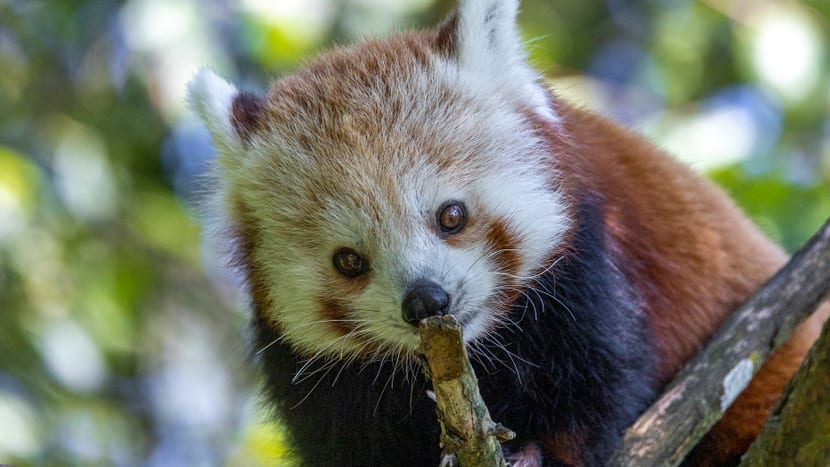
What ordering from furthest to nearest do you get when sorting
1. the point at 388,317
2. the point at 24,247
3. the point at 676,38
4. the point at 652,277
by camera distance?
the point at 676,38 < the point at 24,247 < the point at 652,277 < the point at 388,317

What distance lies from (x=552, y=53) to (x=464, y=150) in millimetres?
4268

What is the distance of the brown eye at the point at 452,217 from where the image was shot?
3.56 metres

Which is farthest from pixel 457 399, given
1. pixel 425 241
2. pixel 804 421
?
pixel 804 421

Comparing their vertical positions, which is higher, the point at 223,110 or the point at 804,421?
the point at 223,110

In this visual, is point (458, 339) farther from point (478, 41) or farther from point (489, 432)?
point (478, 41)

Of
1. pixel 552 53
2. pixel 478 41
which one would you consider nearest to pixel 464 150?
pixel 478 41

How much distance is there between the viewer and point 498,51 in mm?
4004

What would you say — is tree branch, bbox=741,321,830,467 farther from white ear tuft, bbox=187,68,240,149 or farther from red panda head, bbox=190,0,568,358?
white ear tuft, bbox=187,68,240,149

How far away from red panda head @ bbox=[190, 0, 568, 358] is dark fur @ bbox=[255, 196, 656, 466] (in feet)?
0.51

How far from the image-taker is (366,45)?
415 centimetres

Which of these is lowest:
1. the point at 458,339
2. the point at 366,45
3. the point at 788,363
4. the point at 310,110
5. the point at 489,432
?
the point at 788,363

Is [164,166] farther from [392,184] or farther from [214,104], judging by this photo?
[392,184]

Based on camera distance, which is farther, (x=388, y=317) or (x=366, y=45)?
(x=366, y=45)

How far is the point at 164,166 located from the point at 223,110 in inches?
153
